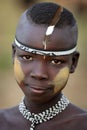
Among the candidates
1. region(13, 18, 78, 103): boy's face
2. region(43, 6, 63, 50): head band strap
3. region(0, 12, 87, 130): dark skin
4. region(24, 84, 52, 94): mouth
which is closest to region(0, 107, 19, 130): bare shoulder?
region(0, 12, 87, 130): dark skin

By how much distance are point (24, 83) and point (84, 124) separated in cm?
45

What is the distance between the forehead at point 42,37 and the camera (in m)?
4.91

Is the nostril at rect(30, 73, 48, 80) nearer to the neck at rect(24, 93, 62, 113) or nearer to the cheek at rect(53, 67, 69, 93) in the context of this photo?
the cheek at rect(53, 67, 69, 93)

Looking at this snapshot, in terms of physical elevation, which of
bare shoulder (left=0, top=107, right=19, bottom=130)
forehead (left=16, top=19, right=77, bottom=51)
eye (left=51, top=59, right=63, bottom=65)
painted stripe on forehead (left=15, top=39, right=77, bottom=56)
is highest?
forehead (left=16, top=19, right=77, bottom=51)

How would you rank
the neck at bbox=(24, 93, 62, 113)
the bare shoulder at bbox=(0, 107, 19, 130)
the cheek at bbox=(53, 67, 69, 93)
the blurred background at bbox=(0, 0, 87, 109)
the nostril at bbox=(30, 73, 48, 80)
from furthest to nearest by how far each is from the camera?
the blurred background at bbox=(0, 0, 87, 109) → the bare shoulder at bbox=(0, 107, 19, 130) → the neck at bbox=(24, 93, 62, 113) → the cheek at bbox=(53, 67, 69, 93) → the nostril at bbox=(30, 73, 48, 80)

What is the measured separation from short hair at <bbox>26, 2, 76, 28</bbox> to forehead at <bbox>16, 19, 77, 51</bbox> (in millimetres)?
29

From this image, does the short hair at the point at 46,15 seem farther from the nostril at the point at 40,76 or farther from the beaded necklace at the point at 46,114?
the beaded necklace at the point at 46,114

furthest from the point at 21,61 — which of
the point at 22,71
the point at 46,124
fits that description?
the point at 46,124

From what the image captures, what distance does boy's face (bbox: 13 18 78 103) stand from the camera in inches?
193

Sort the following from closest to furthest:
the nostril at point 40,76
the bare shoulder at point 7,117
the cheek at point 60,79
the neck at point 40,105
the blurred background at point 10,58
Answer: the nostril at point 40,76
the cheek at point 60,79
the neck at point 40,105
the bare shoulder at point 7,117
the blurred background at point 10,58

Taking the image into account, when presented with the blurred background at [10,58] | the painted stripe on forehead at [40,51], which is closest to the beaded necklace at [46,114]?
the painted stripe on forehead at [40,51]

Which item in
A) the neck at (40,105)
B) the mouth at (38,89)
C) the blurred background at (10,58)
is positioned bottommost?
the blurred background at (10,58)

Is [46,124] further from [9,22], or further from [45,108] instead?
[9,22]

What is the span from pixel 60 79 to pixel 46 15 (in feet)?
1.23
